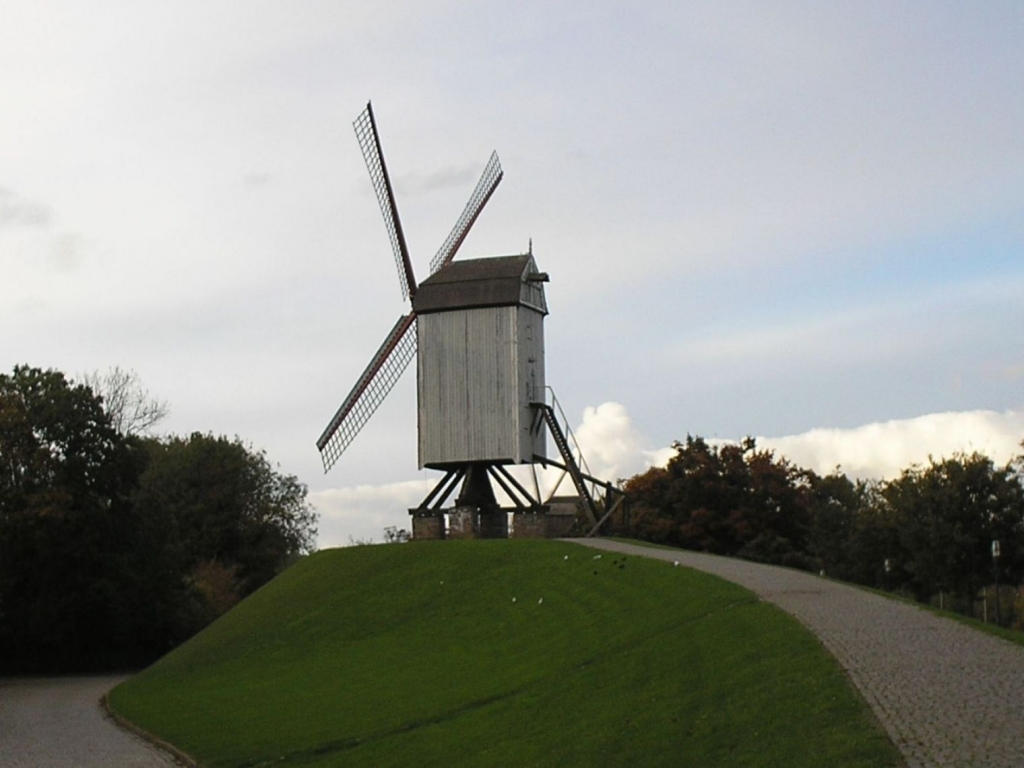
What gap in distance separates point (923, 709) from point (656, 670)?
6754 millimetres

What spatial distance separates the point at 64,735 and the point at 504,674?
1050 cm

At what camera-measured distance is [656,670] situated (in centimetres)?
2369

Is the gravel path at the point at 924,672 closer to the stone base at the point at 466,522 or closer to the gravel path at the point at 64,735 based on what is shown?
the gravel path at the point at 64,735

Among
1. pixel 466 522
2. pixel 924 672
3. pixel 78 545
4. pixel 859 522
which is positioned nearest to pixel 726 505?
pixel 859 522

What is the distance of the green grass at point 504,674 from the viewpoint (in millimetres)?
19266

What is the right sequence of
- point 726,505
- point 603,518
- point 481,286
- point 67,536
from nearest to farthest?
point 481,286 < point 603,518 < point 67,536 < point 726,505

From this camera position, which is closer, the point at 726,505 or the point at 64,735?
the point at 64,735

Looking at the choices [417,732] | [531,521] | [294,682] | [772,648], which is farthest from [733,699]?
[531,521]

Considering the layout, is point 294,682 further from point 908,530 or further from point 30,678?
point 908,530

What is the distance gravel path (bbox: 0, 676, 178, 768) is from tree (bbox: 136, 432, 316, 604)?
2744cm

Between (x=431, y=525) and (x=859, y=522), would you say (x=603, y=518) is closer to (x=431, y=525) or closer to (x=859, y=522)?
(x=431, y=525)

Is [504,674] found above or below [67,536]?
below

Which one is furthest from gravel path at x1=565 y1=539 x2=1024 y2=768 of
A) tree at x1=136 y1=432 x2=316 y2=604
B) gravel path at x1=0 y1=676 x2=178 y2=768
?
tree at x1=136 y1=432 x2=316 y2=604

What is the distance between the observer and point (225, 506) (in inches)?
2945
